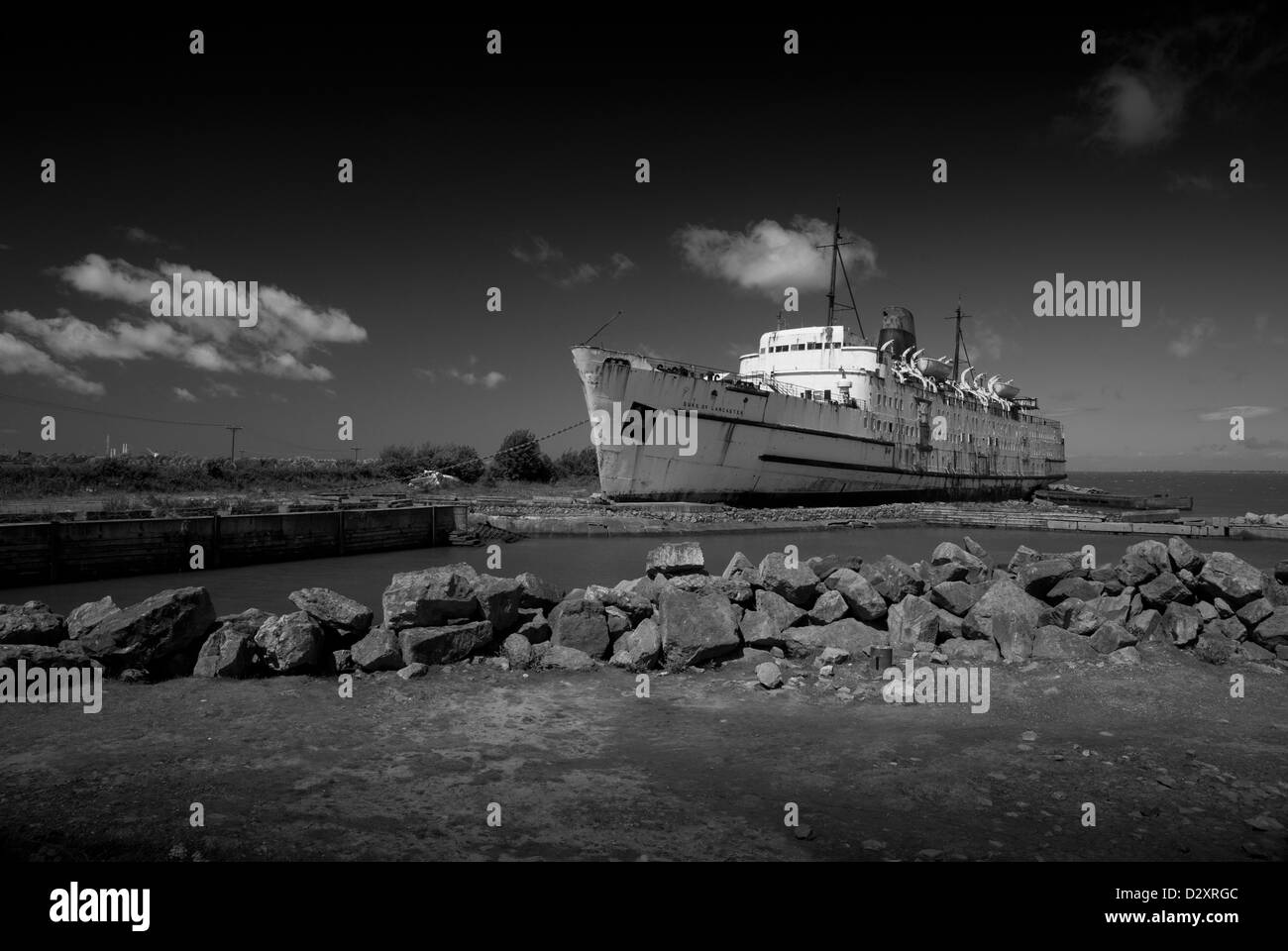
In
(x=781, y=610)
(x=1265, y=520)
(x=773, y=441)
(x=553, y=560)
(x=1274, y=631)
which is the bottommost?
(x=553, y=560)

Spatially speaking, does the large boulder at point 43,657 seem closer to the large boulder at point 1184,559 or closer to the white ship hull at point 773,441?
the large boulder at point 1184,559

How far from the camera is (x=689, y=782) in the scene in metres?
4.66

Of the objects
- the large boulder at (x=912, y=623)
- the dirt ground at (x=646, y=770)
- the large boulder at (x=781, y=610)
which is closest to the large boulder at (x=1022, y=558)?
the large boulder at (x=912, y=623)

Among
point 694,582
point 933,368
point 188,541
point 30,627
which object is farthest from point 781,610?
point 933,368

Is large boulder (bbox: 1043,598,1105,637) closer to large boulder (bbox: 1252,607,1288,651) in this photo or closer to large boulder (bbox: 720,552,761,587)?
large boulder (bbox: 1252,607,1288,651)

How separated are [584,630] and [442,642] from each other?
1.45m

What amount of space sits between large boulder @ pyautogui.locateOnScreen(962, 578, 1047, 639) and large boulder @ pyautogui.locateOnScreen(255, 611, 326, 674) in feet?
A: 22.3

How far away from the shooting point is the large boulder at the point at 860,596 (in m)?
8.47

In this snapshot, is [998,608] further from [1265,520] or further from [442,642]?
[1265,520]

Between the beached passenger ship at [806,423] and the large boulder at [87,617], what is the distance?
2295 centimetres

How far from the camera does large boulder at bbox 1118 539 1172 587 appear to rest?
8875 millimetres

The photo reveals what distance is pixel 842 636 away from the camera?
8.03 metres
